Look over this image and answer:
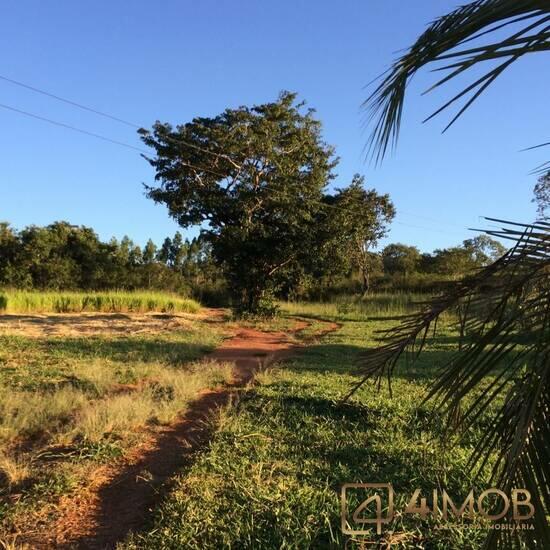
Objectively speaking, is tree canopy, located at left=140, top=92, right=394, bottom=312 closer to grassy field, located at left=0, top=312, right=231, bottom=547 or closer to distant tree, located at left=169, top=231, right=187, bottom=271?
grassy field, located at left=0, top=312, right=231, bottom=547

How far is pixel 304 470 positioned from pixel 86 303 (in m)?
16.5

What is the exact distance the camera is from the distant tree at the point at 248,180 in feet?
52.6

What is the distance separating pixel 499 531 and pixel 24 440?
14.3 ft

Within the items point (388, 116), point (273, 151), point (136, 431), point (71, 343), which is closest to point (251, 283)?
point (273, 151)

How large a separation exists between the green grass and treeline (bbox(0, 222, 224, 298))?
3.72 meters

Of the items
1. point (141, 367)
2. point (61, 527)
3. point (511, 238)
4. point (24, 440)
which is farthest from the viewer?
point (141, 367)

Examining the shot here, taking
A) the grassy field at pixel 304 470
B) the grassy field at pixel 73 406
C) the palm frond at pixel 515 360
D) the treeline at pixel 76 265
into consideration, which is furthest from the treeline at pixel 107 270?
the palm frond at pixel 515 360

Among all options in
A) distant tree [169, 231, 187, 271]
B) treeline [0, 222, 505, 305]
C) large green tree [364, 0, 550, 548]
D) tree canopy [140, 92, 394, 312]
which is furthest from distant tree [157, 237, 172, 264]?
large green tree [364, 0, 550, 548]

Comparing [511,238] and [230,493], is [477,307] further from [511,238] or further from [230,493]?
[230,493]

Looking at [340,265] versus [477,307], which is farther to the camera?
[340,265]

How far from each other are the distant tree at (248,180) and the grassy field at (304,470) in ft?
35.2

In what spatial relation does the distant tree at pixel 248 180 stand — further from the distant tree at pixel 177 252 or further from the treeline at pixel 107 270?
the distant tree at pixel 177 252

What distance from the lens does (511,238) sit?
1220mm

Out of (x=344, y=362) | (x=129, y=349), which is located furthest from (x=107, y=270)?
(x=344, y=362)
